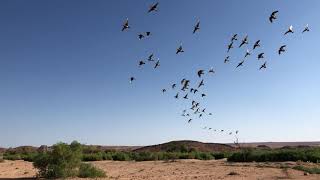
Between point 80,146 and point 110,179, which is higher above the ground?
point 80,146

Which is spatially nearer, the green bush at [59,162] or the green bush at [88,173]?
the green bush at [59,162]

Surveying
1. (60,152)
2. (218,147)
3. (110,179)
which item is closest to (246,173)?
(110,179)

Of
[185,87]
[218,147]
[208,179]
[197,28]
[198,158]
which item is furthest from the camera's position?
[218,147]

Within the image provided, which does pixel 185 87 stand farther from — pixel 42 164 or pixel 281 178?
pixel 42 164

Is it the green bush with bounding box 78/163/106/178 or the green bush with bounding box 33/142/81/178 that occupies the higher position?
the green bush with bounding box 33/142/81/178

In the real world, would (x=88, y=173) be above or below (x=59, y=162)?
below

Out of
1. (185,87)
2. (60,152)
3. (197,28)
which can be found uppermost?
(197,28)

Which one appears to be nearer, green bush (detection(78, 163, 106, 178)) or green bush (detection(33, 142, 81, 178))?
green bush (detection(33, 142, 81, 178))

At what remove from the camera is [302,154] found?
43.1 metres

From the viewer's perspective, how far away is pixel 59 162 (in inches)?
1179

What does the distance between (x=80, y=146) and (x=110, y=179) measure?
10.9 feet

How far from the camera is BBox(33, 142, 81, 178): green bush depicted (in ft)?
97.5

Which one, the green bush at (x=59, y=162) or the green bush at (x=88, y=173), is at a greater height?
the green bush at (x=59, y=162)

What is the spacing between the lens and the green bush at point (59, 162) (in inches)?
1170
